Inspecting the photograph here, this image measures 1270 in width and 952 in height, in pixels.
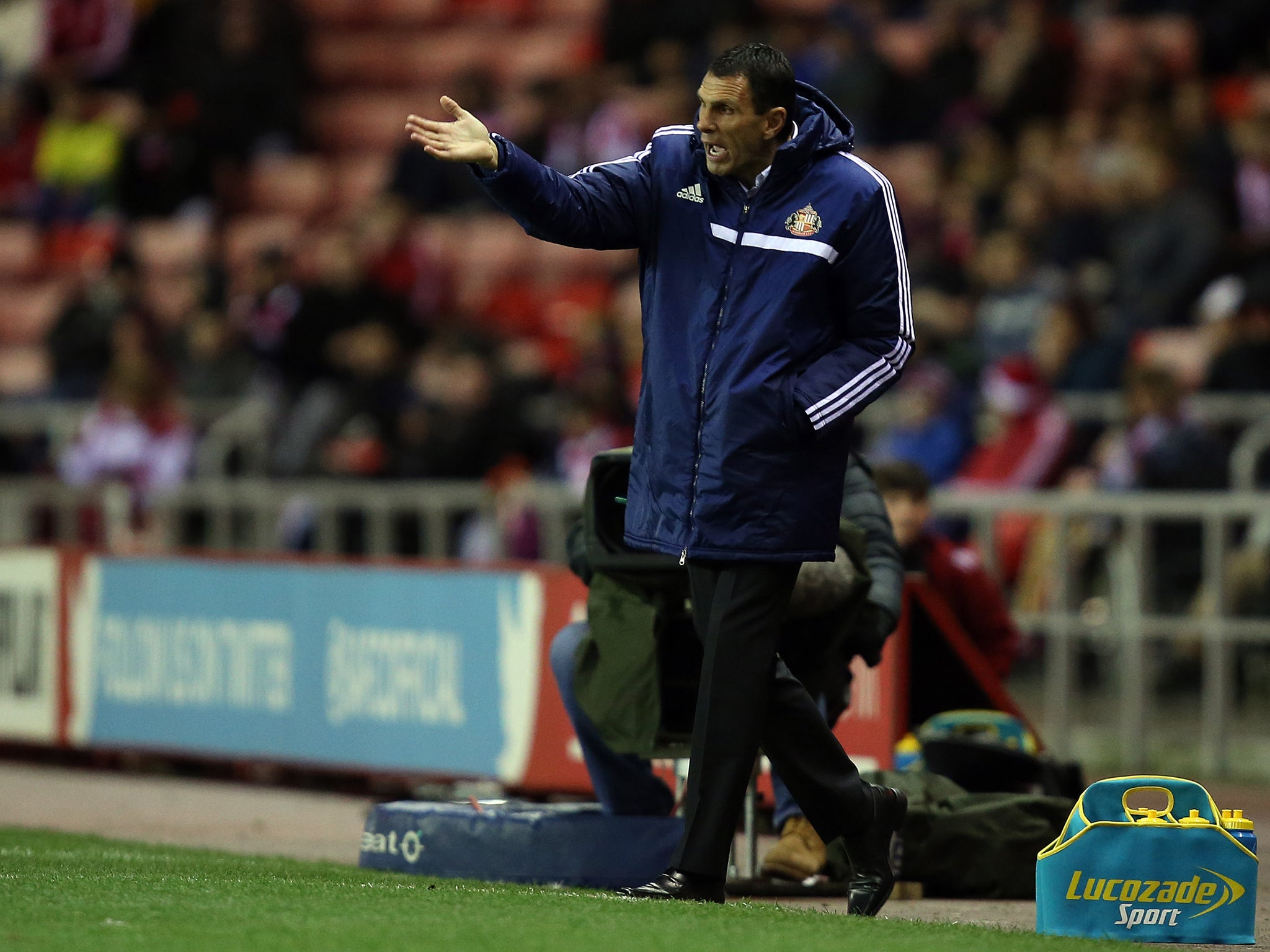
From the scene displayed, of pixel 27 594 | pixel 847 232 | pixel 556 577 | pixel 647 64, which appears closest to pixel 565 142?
pixel 647 64

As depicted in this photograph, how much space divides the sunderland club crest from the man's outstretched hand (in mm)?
779

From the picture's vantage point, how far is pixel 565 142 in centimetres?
1711

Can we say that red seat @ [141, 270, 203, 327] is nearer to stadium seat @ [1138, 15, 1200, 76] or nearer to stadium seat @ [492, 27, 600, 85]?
stadium seat @ [492, 27, 600, 85]

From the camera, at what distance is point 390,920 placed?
5.36 meters

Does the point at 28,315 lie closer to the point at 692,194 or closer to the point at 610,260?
the point at 610,260

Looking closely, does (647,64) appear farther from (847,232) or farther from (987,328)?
(847,232)

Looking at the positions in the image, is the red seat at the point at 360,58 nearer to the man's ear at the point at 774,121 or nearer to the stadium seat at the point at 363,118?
the stadium seat at the point at 363,118

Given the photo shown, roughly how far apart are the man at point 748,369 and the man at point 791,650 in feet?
1.36

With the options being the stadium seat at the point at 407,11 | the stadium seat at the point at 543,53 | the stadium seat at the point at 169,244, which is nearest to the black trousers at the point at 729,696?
the stadium seat at the point at 543,53

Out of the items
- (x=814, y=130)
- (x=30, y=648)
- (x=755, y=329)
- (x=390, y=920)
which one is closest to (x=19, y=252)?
(x=30, y=648)

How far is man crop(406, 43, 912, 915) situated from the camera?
19.3 feet

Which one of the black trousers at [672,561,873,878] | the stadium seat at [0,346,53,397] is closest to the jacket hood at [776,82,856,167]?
the black trousers at [672,561,873,878]

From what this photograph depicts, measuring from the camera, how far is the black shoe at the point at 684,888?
19.4 ft

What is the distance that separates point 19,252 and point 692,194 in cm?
1630
